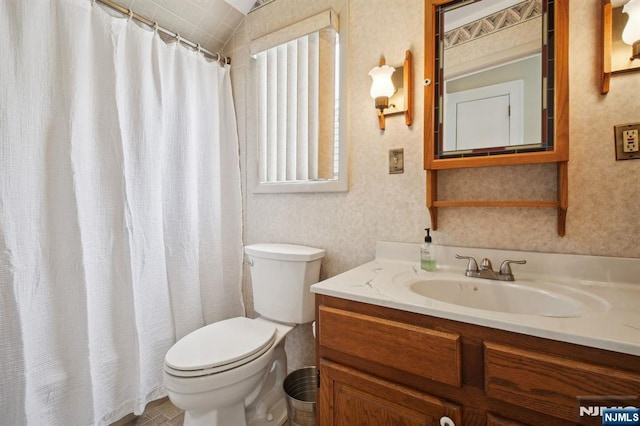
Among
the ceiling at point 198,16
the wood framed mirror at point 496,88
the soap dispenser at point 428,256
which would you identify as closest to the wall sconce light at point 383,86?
the wood framed mirror at point 496,88

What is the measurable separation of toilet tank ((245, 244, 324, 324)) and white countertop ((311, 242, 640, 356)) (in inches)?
13.2

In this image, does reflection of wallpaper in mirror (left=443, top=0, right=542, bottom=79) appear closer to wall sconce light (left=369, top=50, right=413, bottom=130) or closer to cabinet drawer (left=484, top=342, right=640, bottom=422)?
wall sconce light (left=369, top=50, right=413, bottom=130)

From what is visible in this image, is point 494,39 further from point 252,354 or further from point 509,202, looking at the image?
point 252,354

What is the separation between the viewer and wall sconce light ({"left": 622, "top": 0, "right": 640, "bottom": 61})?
0.89 m

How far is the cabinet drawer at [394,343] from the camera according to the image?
0.75 m

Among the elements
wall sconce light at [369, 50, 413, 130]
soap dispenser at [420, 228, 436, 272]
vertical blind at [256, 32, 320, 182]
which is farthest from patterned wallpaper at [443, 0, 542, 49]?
soap dispenser at [420, 228, 436, 272]

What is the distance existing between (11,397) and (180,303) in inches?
26.9

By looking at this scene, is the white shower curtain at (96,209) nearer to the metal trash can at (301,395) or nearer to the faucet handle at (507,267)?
the metal trash can at (301,395)

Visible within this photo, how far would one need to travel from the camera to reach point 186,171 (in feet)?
5.50

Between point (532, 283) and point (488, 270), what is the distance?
14cm

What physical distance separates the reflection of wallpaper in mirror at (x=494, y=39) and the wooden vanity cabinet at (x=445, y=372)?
0.99m

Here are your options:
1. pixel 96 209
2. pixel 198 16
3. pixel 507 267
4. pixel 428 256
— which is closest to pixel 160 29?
pixel 198 16

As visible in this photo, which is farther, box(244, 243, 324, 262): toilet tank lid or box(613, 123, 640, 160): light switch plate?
box(244, 243, 324, 262): toilet tank lid

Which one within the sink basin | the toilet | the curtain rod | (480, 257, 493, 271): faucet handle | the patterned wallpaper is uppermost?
the curtain rod
